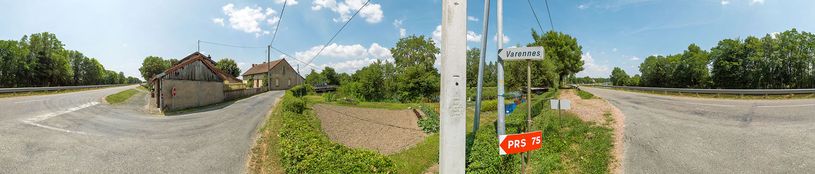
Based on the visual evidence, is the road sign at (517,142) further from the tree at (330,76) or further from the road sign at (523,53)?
the tree at (330,76)

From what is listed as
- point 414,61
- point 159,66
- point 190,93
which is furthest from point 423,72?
point 159,66

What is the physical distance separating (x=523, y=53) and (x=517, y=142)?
6.43ft

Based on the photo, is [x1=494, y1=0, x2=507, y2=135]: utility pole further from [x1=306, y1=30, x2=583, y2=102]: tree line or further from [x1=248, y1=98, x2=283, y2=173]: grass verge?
[x1=306, y1=30, x2=583, y2=102]: tree line

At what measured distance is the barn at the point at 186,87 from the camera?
68.3 ft

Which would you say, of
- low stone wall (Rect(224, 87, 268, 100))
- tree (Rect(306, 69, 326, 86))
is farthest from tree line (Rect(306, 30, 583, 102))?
tree (Rect(306, 69, 326, 86))

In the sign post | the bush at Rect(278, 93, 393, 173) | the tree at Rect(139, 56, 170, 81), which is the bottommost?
the bush at Rect(278, 93, 393, 173)

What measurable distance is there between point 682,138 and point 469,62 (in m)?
54.6

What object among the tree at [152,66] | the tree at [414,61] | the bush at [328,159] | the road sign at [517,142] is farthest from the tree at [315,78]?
the road sign at [517,142]

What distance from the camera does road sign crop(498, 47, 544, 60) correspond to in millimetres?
6141

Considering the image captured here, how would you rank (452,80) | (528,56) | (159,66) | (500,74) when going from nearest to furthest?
(452,80) → (528,56) → (500,74) → (159,66)

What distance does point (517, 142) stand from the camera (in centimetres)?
538

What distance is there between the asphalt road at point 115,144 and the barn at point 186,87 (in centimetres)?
594

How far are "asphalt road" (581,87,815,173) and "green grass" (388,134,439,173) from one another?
454 centimetres

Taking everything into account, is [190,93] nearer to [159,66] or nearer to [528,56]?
[528,56]
